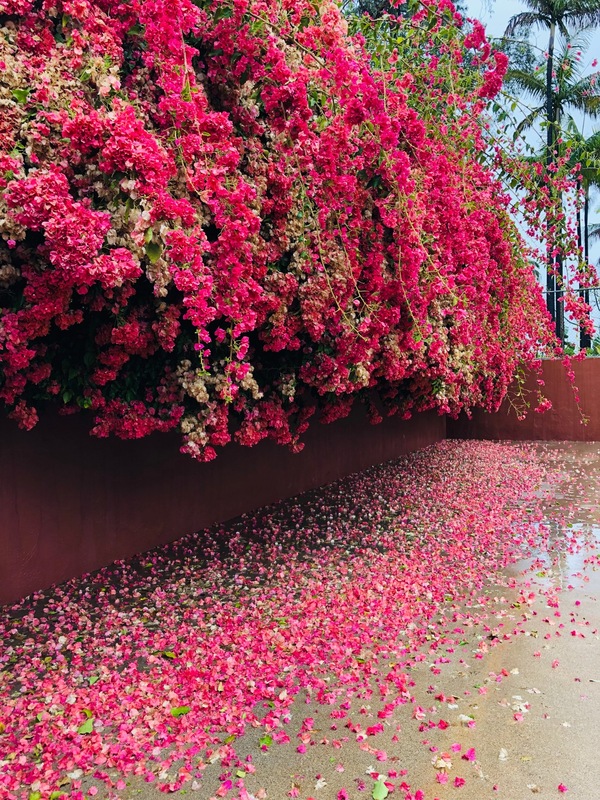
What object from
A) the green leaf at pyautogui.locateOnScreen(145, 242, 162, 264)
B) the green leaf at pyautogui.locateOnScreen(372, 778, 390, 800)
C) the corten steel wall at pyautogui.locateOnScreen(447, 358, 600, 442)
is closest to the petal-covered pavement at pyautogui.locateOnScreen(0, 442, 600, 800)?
the green leaf at pyautogui.locateOnScreen(372, 778, 390, 800)

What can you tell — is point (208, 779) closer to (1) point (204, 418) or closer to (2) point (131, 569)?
(1) point (204, 418)

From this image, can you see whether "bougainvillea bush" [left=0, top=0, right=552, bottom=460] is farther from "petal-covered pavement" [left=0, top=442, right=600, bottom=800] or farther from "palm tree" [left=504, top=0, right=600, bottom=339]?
"palm tree" [left=504, top=0, right=600, bottom=339]

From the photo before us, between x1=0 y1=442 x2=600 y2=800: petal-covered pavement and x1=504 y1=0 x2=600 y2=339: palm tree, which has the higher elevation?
x1=504 y1=0 x2=600 y2=339: palm tree

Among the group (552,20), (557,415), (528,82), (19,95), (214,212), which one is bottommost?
(557,415)

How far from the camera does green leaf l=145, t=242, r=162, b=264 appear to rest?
2648 millimetres

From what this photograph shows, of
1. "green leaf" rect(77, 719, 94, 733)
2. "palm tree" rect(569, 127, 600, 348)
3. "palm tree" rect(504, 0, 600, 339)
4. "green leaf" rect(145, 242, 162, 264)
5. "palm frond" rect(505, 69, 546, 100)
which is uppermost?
"palm tree" rect(504, 0, 600, 339)

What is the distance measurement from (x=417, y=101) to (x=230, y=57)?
234cm

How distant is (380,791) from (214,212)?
2312 mm

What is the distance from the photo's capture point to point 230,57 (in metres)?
3.33

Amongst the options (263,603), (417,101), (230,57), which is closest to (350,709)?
(263,603)

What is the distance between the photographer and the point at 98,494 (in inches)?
173

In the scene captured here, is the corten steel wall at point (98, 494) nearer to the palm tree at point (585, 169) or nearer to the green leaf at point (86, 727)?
the green leaf at point (86, 727)

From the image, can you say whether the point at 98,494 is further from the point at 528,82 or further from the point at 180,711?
the point at 528,82

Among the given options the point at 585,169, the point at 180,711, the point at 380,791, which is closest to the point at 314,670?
the point at 180,711
